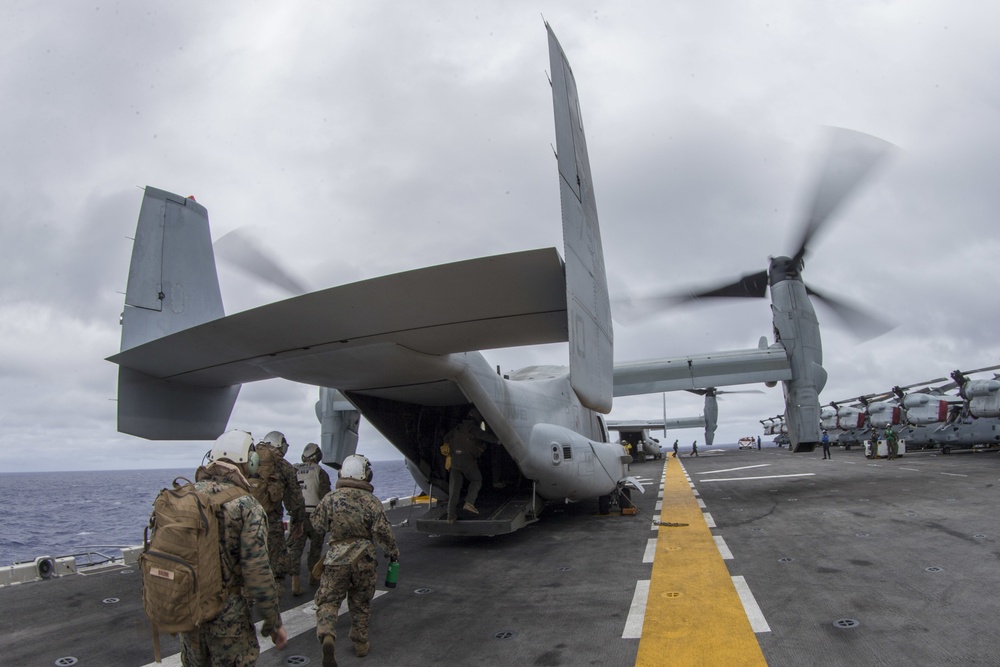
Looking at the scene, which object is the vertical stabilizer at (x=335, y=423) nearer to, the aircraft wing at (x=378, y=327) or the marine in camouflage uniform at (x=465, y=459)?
the marine in camouflage uniform at (x=465, y=459)

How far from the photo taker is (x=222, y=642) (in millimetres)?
2951

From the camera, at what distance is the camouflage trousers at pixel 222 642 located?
116 inches

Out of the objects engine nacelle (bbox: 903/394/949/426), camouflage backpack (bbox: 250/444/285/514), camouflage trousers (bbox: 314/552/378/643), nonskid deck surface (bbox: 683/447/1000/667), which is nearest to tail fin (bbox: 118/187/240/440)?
camouflage backpack (bbox: 250/444/285/514)

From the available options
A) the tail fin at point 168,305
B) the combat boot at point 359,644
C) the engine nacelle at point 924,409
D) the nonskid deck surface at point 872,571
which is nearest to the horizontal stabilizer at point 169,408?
the tail fin at point 168,305

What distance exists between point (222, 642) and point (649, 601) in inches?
151

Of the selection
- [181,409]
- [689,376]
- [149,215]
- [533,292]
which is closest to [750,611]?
[533,292]

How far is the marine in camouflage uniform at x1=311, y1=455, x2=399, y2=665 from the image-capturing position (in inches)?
173

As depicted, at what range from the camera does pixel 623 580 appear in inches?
243

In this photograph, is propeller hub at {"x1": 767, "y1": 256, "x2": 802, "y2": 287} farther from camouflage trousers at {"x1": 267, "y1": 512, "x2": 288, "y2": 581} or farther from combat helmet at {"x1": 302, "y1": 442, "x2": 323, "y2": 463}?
camouflage trousers at {"x1": 267, "y1": 512, "x2": 288, "y2": 581}

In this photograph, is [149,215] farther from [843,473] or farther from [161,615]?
[843,473]

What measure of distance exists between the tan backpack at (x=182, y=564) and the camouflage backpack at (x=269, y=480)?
301cm

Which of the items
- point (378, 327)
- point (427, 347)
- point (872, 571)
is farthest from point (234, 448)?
point (872, 571)

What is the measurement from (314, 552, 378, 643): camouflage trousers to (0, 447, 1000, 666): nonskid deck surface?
0.24m

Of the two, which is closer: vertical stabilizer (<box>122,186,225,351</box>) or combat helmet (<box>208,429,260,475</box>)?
combat helmet (<box>208,429,260,475</box>)
